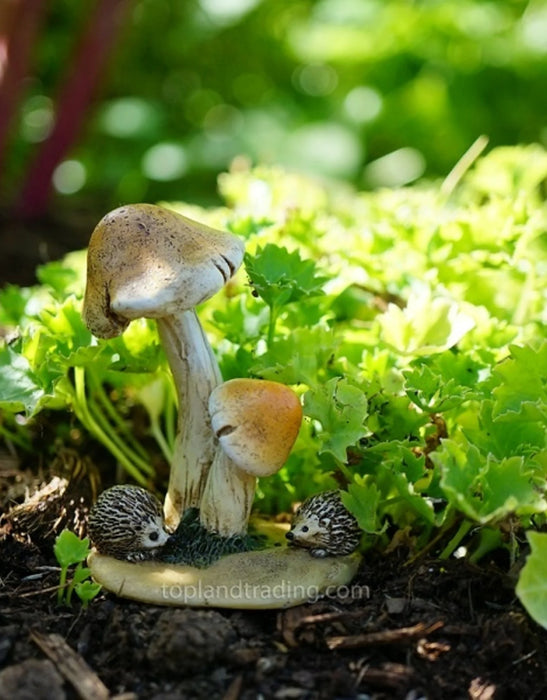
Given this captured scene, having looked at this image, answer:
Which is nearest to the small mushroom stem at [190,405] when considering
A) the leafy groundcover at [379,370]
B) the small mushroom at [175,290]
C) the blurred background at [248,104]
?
the small mushroom at [175,290]

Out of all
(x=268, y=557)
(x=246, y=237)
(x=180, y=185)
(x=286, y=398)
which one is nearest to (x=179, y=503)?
(x=268, y=557)

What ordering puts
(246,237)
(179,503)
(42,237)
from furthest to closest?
(42,237), (246,237), (179,503)

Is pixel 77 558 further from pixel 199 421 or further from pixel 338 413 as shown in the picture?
pixel 338 413

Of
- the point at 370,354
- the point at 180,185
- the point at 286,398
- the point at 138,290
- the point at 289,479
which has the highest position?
the point at 138,290

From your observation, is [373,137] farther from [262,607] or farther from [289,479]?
[262,607]

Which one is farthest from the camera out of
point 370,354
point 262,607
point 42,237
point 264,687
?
point 42,237

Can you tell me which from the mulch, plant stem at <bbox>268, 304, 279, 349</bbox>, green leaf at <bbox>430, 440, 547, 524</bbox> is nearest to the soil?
the mulch

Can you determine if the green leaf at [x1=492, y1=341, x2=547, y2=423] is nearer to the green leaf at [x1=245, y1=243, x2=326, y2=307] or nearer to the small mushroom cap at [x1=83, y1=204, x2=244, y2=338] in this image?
the green leaf at [x1=245, y1=243, x2=326, y2=307]
